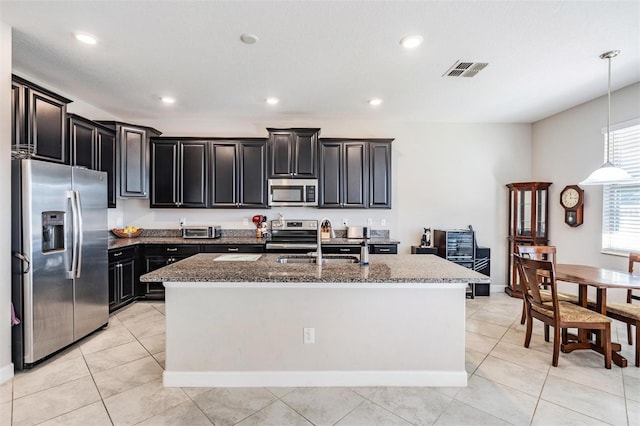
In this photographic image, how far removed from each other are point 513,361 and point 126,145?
5.32m

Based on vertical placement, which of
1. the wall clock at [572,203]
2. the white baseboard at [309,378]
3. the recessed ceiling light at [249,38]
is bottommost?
the white baseboard at [309,378]

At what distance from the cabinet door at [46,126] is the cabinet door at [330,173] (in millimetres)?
3101

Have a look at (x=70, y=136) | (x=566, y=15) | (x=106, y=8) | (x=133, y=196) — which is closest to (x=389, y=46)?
(x=566, y=15)

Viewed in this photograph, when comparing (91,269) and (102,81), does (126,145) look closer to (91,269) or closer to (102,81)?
(102,81)

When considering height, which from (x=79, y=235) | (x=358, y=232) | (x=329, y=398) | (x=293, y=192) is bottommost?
(x=329, y=398)

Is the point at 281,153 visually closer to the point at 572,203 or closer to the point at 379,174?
the point at 379,174

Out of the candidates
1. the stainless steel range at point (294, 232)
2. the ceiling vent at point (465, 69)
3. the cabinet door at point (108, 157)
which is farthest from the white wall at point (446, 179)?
the ceiling vent at point (465, 69)

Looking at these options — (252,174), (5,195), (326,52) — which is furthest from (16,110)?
(326,52)

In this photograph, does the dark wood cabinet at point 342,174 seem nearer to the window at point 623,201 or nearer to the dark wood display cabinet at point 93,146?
the dark wood display cabinet at point 93,146

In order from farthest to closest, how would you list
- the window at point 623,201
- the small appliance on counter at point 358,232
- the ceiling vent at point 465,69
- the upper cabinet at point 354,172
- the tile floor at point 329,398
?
the small appliance on counter at point 358,232
the upper cabinet at point 354,172
the window at point 623,201
the ceiling vent at point 465,69
the tile floor at point 329,398

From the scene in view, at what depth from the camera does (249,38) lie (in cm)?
252

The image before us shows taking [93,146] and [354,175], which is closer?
[93,146]

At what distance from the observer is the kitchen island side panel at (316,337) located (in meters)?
2.29

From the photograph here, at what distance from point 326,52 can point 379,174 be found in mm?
2304
